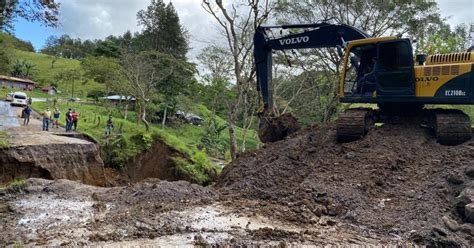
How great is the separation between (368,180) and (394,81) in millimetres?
2844

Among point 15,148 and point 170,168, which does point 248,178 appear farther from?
point 170,168

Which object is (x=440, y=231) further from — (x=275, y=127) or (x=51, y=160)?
(x=51, y=160)

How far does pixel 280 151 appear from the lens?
382 inches

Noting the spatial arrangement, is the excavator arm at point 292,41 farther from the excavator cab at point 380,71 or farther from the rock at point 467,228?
the rock at point 467,228

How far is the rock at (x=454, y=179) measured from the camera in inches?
278

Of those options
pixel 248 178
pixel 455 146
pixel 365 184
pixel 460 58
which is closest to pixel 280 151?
pixel 248 178

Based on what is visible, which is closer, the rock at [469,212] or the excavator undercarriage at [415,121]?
the rock at [469,212]

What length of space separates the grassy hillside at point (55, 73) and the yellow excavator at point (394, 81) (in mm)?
36505

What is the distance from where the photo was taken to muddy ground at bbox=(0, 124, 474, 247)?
19.2ft

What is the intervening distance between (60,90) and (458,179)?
176 feet

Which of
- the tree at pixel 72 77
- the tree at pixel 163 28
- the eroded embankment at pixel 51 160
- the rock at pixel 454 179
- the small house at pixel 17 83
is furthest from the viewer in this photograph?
the small house at pixel 17 83

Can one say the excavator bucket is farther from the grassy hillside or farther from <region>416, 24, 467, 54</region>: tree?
the grassy hillside

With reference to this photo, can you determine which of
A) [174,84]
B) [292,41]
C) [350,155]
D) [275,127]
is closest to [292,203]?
[350,155]

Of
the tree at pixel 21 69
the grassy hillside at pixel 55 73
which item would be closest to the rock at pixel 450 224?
the grassy hillside at pixel 55 73
